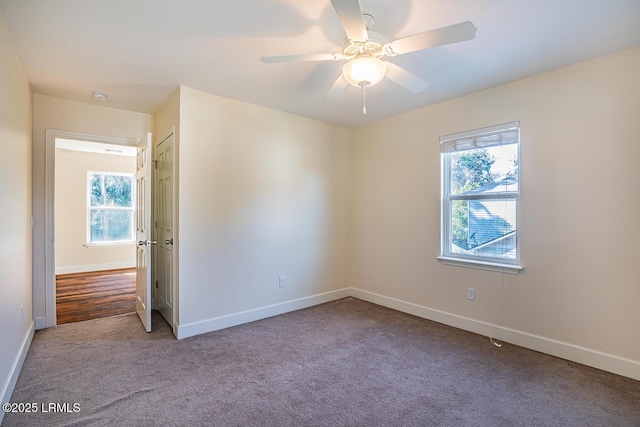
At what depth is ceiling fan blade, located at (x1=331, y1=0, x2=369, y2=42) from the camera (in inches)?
55.1

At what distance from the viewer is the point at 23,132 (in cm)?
267

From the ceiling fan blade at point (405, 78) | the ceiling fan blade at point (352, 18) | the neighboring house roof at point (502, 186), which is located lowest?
the neighboring house roof at point (502, 186)

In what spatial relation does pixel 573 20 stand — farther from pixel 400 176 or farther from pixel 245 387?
pixel 245 387

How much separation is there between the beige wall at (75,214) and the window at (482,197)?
6543mm

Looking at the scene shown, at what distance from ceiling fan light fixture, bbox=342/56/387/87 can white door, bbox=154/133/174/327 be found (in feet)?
6.91

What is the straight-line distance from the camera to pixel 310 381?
226cm

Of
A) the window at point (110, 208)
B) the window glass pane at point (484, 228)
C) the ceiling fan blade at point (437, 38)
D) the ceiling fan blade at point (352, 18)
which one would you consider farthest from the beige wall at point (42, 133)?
the window glass pane at point (484, 228)

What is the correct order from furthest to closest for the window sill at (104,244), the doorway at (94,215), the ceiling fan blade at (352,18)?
1. the window sill at (104,244)
2. the doorway at (94,215)
3. the ceiling fan blade at (352,18)

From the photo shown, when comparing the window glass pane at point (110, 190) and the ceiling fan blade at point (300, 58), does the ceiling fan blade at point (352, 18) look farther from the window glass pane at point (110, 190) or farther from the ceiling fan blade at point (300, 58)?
the window glass pane at point (110, 190)

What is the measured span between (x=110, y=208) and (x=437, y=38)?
715cm

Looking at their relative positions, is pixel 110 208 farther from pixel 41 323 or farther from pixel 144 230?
pixel 144 230

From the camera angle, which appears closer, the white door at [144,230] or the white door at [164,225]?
the white door at [144,230]

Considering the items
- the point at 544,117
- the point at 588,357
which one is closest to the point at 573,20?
the point at 544,117

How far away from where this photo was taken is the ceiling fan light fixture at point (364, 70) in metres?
1.84
